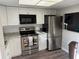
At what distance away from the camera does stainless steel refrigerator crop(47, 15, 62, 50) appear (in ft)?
13.6

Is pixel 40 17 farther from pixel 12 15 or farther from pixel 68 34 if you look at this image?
pixel 68 34

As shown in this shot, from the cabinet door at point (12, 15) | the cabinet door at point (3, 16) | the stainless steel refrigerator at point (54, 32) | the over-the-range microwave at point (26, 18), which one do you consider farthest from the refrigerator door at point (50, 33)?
the cabinet door at point (3, 16)

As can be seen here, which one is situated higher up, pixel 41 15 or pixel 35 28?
pixel 41 15

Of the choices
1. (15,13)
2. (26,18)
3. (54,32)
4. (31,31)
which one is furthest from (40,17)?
(15,13)

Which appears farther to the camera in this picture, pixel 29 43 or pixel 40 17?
pixel 40 17

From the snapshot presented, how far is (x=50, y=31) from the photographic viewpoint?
4.19 m

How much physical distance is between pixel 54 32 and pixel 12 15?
Result: 2224 mm

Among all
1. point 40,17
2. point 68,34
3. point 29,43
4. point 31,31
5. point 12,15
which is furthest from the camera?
point 31,31

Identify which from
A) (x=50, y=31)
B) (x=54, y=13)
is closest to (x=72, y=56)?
(x=50, y=31)

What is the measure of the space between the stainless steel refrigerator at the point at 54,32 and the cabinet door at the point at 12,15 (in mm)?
1571

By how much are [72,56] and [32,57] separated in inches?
115

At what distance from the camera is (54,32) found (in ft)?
13.8

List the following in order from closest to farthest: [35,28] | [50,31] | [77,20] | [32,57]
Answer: [77,20] → [32,57] → [50,31] → [35,28]

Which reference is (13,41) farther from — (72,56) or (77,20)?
(72,56)
